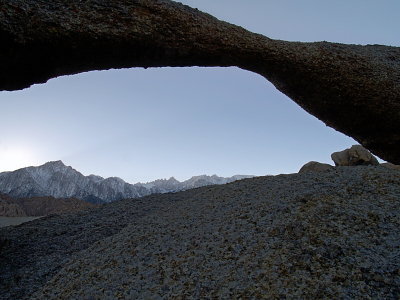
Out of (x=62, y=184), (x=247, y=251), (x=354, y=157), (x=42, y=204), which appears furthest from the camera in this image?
(x=62, y=184)

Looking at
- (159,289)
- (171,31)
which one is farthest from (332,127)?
(159,289)

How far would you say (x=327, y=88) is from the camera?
933cm

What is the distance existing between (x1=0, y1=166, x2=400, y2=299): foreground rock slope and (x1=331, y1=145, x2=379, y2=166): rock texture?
16193mm

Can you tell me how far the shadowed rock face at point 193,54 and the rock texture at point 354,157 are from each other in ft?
39.6

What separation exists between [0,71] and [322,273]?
7732mm

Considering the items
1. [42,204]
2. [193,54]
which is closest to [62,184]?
[42,204]

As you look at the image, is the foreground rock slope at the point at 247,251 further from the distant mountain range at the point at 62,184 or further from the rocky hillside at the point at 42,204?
the distant mountain range at the point at 62,184

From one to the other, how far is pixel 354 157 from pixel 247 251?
2145 centimetres

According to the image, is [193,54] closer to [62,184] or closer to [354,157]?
[354,157]

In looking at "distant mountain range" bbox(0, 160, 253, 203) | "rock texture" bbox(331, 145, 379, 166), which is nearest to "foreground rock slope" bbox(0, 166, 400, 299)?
"rock texture" bbox(331, 145, 379, 166)

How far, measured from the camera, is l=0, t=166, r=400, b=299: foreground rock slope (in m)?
3.78

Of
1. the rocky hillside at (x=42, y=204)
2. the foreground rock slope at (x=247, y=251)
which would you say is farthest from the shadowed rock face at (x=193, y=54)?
the rocky hillside at (x=42, y=204)

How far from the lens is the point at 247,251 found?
4590mm

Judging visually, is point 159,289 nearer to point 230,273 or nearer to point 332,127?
point 230,273
